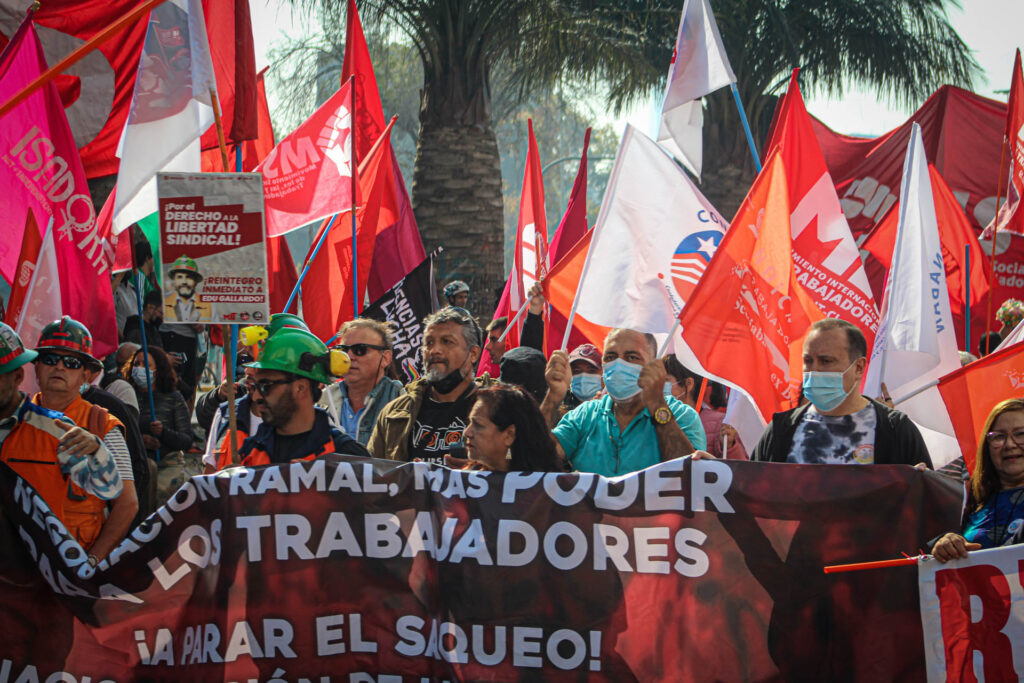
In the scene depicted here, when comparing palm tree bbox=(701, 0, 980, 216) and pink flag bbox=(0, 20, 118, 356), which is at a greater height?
palm tree bbox=(701, 0, 980, 216)

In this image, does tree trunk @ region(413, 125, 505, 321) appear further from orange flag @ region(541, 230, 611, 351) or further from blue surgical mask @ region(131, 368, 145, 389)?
orange flag @ region(541, 230, 611, 351)

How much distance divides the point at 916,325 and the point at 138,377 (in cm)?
505

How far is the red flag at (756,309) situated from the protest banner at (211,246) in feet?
6.78

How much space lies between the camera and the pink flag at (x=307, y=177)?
23.9ft

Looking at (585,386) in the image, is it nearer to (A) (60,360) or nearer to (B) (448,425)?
(B) (448,425)

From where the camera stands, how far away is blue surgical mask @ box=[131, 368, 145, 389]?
24.4ft

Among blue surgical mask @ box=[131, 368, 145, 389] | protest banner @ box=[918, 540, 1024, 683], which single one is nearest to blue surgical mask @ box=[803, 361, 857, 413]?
protest banner @ box=[918, 540, 1024, 683]

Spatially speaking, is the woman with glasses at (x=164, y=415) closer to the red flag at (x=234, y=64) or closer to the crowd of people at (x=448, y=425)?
the red flag at (x=234, y=64)

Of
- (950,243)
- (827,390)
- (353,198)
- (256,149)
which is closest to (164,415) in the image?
(353,198)

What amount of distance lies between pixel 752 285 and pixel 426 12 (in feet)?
22.4

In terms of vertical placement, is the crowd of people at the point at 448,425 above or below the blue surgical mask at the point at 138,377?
below

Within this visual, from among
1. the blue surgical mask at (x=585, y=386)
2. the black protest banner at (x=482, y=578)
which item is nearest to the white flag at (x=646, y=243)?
the blue surgical mask at (x=585, y=386)

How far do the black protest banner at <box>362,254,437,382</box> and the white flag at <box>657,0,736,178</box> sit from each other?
6.55 feet

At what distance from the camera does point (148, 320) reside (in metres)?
8.55
